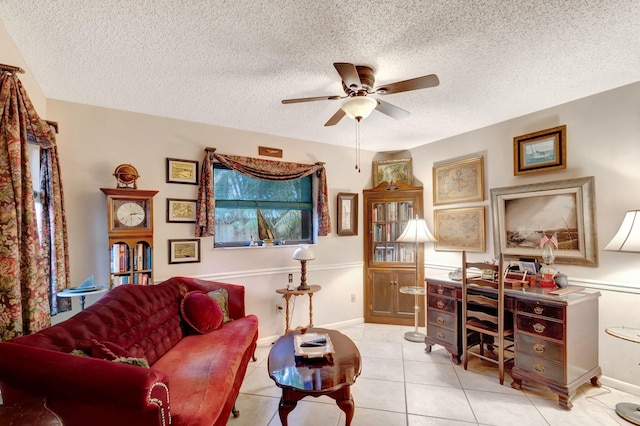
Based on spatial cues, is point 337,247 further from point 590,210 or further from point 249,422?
point 590,210

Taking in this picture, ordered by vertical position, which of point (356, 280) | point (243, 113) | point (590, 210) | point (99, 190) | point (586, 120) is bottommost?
point (356, 280)

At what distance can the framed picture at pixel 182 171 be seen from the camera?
3.21m

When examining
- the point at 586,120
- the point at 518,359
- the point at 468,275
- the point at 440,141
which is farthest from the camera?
the point at 440,141

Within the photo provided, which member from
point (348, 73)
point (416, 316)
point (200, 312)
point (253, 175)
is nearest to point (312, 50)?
point (348, 73)

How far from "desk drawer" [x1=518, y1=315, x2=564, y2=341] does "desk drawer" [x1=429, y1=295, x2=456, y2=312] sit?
0.63 m

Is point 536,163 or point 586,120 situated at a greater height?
point 586,120

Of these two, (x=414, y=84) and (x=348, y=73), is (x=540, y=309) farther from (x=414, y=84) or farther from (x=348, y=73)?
(x=348, y=73)

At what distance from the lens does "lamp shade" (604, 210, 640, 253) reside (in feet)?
6.99

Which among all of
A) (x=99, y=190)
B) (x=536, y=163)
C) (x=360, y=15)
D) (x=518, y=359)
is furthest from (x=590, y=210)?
(x=99, y=190)

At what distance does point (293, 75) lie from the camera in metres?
2.32

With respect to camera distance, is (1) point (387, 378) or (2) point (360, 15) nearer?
(2) point (360, 15)

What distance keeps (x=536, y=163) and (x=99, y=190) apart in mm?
4312

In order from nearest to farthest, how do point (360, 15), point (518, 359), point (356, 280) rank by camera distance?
point (360, 15) → point (518, 359) → point (356, 280)

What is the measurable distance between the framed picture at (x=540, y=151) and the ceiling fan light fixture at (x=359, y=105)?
75.9 inches
